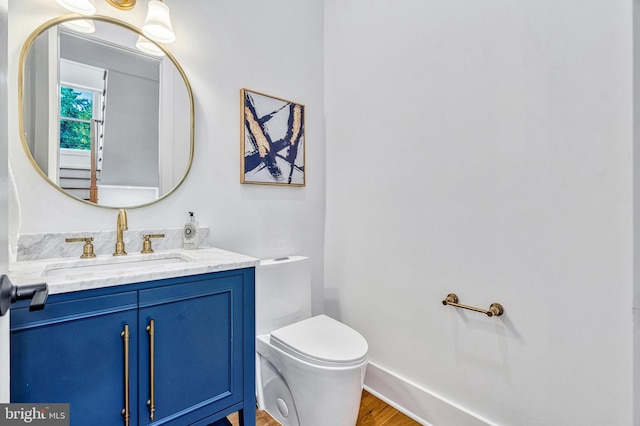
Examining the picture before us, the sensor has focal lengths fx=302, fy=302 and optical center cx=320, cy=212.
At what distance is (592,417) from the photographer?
108 centimetres

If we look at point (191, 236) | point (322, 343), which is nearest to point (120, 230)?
point (191, 236)

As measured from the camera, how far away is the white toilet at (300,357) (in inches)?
51.1

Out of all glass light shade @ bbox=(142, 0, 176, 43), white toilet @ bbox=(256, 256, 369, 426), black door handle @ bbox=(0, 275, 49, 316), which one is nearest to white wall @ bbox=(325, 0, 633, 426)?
white toilet @ bbox=(256, 256, 369, 426)

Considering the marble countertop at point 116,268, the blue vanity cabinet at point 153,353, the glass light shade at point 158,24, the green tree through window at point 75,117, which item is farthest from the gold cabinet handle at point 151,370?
the glass light shade at point 158,24

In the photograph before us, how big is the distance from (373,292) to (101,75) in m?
1.80

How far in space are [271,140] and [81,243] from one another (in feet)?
3.65

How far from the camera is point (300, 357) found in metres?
1.34

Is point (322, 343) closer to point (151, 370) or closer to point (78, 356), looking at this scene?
point (151, 370)

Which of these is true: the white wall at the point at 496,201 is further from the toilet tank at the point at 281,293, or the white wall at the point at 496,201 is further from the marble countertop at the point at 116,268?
the marble countertop at the point at 116,268

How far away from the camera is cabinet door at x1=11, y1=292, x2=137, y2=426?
837 millimetres

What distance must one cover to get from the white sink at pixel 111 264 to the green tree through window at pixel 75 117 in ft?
1.68

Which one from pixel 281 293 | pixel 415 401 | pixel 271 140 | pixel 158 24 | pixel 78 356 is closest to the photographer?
pixel 78 356

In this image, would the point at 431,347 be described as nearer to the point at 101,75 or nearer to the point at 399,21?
the point at 399,21

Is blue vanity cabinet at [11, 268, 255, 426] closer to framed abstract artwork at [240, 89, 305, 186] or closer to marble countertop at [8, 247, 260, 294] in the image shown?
marble countertop at [8, 247, 260, 294]
